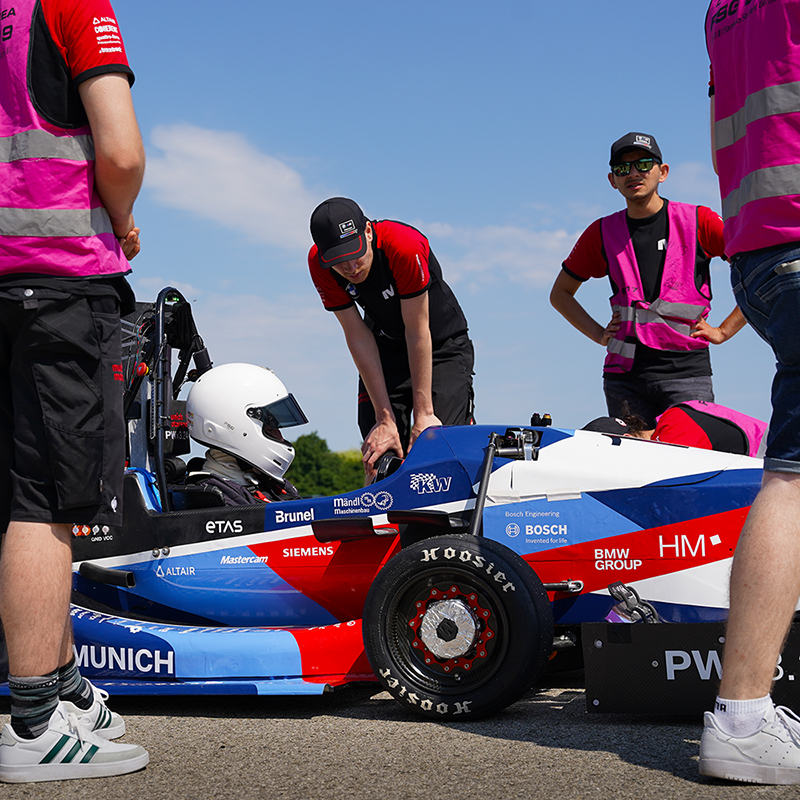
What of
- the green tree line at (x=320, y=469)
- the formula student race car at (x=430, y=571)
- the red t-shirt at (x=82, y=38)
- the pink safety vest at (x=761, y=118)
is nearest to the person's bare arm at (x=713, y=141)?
the pink safety vest at (x=761, y=118)

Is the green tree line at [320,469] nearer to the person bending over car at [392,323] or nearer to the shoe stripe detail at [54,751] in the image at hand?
the person bending over car at [392,323]

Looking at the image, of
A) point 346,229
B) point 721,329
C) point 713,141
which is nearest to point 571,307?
point 721,329

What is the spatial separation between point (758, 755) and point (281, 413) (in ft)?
10.2

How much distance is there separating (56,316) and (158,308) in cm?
226

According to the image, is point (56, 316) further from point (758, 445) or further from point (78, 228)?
point (758, 445)

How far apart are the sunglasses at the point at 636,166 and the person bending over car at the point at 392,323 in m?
1.09

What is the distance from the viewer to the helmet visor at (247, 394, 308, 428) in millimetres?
4770

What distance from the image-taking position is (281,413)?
4859 millimetres

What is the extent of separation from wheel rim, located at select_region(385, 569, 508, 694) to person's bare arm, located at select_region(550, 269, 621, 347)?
247 centimetres

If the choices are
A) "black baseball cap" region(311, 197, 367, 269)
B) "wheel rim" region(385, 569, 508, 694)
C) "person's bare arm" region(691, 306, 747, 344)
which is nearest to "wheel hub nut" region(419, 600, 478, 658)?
"wheel rim" region(385, 569, 508, 694)

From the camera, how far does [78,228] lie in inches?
104

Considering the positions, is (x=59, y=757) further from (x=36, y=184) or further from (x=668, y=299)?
(x=668, y=299)

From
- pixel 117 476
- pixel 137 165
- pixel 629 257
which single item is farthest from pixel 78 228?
pixel 629 257

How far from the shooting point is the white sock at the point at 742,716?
2211 millimetres
